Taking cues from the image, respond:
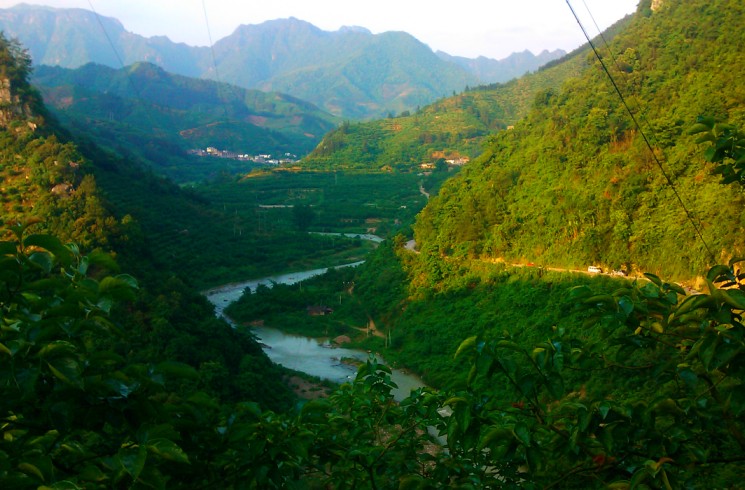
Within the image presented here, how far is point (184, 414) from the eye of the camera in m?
1.76

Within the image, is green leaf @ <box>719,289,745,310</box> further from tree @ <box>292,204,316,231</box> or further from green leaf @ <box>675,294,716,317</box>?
tree @ <box>292,204,316,231</box>

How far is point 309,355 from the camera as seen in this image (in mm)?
21688

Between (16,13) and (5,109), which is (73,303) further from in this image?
(16,13)

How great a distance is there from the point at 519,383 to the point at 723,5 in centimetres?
2417

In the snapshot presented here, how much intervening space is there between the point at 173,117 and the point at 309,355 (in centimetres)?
7719

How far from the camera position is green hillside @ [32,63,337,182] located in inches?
2357

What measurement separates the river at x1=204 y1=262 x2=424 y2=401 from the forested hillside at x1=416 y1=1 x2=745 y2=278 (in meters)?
5.39

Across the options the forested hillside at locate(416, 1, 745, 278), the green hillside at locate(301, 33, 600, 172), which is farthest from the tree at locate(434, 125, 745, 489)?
the green hillside at locate(301, 33, 600, 172)

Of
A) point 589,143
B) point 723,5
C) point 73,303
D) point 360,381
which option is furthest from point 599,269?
point 73,303

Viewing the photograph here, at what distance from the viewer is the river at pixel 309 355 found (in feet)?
60.6

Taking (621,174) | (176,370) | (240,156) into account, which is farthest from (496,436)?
(240,156)

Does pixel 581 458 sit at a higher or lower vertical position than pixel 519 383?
lower

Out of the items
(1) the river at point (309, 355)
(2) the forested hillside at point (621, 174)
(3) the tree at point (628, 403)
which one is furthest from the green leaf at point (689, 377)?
(1) the river at point (309, 355)

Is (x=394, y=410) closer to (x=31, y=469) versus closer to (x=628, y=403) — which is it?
(x=628, y=403)
